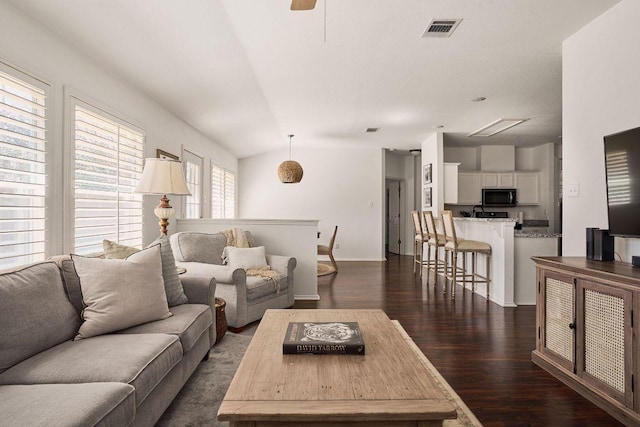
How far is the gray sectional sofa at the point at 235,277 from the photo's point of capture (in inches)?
138

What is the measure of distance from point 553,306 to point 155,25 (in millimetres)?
3563

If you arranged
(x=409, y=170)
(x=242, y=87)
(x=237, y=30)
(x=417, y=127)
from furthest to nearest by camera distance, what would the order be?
(x=409, y=170) → (x=417, y=127) → (x=242, y=87) → (x=237, y=30)

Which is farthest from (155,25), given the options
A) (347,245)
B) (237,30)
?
(347,245)

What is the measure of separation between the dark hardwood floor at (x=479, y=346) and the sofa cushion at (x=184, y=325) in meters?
1.65

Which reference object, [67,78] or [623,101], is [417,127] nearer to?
[623,101]

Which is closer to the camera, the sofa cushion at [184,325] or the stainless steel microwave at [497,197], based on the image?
the sofa cushion at [184,325]

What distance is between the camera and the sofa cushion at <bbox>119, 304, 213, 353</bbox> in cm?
210

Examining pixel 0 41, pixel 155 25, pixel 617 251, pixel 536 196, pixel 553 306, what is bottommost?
pixel 553 306

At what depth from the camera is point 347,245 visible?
8.77m

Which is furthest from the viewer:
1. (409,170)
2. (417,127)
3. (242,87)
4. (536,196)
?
(409,170)

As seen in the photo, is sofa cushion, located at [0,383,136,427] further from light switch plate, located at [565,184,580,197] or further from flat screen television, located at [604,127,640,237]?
light switch plate, located at [565,184,580,197]

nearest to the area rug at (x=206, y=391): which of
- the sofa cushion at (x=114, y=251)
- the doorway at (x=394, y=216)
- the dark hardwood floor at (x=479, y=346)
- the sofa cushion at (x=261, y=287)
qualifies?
the sofa cushion at (x=261, y=287)

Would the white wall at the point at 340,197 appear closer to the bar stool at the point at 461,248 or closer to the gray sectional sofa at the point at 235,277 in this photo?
the bar stool at the point at 461,248

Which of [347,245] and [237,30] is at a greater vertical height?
[237,30]
